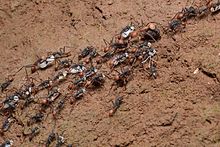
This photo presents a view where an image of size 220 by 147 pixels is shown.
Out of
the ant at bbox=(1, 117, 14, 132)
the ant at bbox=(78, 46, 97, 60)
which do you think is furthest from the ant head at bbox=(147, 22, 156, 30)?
the ant at bbox=(1, 117, 14, 132)

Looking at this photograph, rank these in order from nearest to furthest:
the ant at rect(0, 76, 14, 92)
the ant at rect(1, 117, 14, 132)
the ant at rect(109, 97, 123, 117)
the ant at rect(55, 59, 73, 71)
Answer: the ant at rect(109, 97, 123, 117) → the ant at rect(1, 117, 14, 132) → the ant at rect(55, 59, 73, 71) → the ant at rect(0, 76, 14, 92)

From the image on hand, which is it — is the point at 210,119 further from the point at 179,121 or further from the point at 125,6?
the point at 125,6

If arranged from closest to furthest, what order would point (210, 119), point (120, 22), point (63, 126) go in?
1. point (210, 119)
2. point (63, 126)
3. point (120, 22)

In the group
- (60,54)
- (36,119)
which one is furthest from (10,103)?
(60,54)

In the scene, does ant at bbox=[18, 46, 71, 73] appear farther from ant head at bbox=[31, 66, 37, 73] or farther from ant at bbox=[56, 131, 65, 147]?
ant at bbox=[56, 131, 65, 147]

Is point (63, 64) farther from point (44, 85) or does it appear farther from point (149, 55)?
point (149, 55)

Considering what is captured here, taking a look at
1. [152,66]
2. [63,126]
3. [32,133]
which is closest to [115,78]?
[152,66]

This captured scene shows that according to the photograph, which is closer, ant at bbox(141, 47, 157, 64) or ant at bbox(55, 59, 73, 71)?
ant at bbox(141, 47, 157, 64)

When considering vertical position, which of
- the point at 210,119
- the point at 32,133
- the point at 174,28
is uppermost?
the point at 174,28

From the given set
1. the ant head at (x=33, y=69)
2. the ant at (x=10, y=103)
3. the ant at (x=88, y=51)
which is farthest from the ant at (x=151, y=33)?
the ant at (x=10, y=103)
